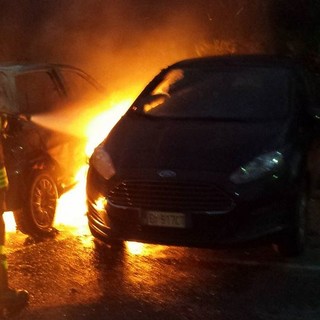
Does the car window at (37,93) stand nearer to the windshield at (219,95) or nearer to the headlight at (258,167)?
the windshield at (219,95)

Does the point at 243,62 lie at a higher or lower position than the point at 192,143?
higher

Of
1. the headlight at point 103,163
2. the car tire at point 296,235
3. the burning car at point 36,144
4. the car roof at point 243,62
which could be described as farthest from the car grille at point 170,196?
the car roof at point 243,62

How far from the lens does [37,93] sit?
306 inches

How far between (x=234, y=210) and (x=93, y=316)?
1329 millimetres

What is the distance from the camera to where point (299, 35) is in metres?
11.1

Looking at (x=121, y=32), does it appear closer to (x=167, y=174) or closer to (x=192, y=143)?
(x=192, y=143)

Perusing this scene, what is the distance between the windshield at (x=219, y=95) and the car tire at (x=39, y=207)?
46.0 inches

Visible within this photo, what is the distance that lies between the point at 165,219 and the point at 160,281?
52 cm

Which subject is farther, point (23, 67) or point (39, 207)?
point (23, 67)

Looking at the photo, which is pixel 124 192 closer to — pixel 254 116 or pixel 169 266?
pixel 169 266

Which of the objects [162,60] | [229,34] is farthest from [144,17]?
[229,34]

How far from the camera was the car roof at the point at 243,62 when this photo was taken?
741cm

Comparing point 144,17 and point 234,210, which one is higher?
point 144,17

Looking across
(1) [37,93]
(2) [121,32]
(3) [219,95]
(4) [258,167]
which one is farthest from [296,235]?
(2) [121,32]
